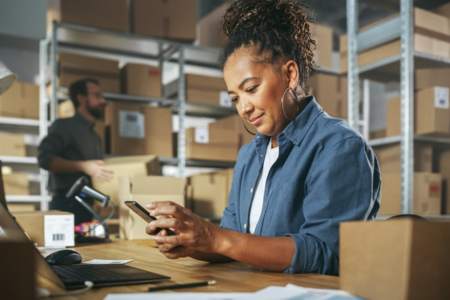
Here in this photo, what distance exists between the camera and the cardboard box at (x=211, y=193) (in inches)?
127

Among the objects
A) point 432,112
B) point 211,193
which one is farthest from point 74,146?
point 432,112

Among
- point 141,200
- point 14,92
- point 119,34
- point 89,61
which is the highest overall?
point 119,34

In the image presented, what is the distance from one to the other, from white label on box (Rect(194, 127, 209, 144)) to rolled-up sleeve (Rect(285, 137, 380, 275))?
9.01 feet

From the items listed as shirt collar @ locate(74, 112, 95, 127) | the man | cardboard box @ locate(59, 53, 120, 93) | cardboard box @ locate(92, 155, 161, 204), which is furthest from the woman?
cardboard box @ locate(59, 53, 120, 93)

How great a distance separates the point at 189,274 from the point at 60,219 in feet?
2.57

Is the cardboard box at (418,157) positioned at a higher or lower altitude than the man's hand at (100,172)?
higher

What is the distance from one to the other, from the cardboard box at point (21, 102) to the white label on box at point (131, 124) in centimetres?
64

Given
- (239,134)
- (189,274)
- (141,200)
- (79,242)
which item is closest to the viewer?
(189,274)

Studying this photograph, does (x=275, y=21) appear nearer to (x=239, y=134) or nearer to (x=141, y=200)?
(x=141, y=200)

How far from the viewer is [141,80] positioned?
12.1 ft

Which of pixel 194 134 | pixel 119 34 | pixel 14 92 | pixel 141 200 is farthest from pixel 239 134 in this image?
pixel 141 200

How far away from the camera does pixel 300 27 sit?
1233mm

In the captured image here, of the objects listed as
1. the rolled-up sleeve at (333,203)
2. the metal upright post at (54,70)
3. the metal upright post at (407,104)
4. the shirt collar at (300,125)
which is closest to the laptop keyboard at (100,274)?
the rolled-up sleeve at (333,203)

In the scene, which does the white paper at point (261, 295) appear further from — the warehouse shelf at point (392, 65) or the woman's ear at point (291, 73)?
the warehouse shelf at point (392, 65)
